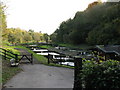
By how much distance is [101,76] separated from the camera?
3945mm

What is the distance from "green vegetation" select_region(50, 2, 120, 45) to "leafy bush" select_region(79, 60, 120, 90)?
30632mm

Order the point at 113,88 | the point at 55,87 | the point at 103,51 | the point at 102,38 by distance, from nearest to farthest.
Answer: the point at 113,88 < the point at 55,87 < the point at 103,51 < the point at 102,38

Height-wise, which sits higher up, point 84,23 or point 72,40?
point 84,23

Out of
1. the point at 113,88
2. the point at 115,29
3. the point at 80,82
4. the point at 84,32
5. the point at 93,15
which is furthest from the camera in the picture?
the point at 84,32

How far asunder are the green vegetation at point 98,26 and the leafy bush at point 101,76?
1206 inches

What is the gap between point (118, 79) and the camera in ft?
12.7

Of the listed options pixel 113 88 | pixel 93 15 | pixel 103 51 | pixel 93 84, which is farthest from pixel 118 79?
pixel 93 15

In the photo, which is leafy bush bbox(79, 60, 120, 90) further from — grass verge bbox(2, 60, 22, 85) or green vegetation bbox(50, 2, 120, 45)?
green vegetation bbox(50, 2, 120, 45)

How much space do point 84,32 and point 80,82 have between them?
4878cm

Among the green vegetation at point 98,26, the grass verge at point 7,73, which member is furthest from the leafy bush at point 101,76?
the green vegetation at point 98,26

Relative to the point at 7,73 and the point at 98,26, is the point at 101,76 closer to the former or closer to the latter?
the point at 7,73

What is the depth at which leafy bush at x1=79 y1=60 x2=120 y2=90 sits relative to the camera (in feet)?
12.7

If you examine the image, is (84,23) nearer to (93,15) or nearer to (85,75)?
(93,15)

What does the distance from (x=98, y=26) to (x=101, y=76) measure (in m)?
40.6
